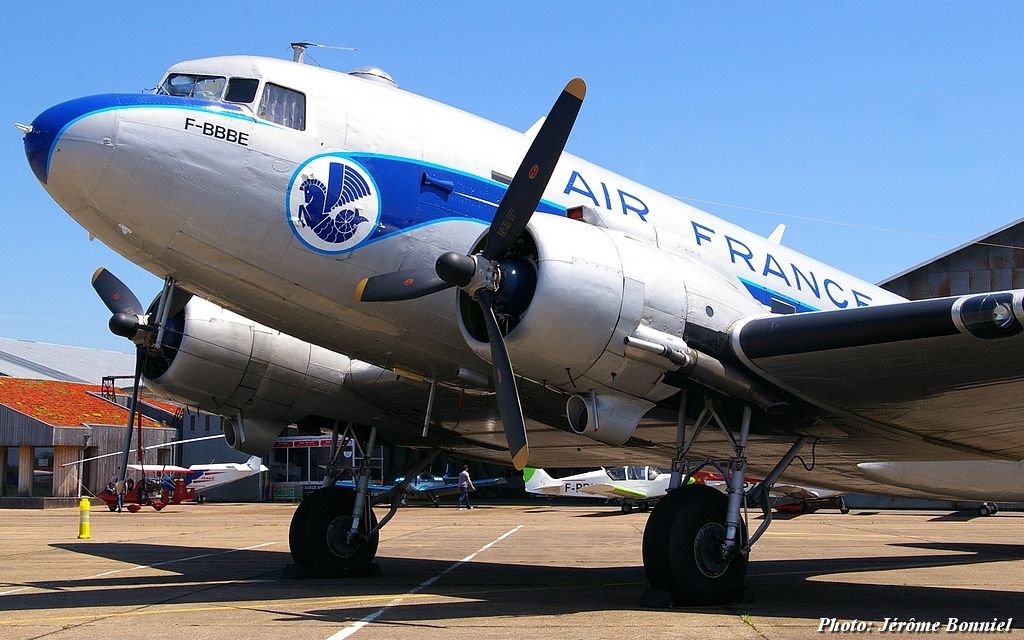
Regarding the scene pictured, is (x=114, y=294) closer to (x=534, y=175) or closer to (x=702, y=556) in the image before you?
(x=534, y=175)

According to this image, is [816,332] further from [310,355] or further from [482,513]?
[482,513]

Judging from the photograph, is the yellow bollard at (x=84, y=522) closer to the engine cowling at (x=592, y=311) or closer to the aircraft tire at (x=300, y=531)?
the aircraft tire at (x=300, y=531)

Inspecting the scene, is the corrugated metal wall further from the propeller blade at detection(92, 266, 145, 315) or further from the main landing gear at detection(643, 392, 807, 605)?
the propeller blade at detection(92, 266, 145, 315)

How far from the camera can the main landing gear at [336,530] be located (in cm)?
1306

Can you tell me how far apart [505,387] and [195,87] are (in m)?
4.27

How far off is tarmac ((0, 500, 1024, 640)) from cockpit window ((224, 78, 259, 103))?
4.87 m

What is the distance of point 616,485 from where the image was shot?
38844mm

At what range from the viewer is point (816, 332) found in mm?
9023

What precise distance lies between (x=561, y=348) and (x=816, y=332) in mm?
2357

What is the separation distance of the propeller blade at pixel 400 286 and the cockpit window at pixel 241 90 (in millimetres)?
2157

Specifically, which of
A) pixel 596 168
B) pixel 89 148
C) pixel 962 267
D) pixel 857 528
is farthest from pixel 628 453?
pixel 962 267

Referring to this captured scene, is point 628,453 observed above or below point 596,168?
below

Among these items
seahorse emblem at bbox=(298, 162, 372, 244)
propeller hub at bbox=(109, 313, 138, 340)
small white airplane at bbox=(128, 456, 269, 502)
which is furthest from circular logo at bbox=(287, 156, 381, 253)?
small white airplane at bbox=(128, 456, 269, 502)

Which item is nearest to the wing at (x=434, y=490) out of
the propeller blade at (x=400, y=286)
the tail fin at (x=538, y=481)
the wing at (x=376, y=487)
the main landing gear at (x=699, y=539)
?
the wing at (x=376, y=487)
